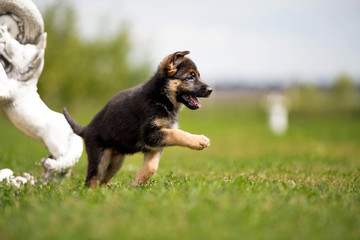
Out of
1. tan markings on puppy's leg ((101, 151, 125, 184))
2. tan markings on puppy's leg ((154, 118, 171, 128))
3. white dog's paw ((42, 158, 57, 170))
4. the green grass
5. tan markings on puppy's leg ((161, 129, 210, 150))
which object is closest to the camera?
the green grass

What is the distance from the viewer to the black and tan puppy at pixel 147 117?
4.88 metres

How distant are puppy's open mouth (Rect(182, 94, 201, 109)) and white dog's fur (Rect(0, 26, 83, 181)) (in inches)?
76.2

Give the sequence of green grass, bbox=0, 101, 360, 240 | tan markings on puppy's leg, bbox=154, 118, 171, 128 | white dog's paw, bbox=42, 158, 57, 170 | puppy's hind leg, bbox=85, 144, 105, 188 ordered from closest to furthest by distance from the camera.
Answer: green grass, bbox=0, 101, 360, 240 → tan markings on puppy's leg, bbox=154, 118, 171, 128 → puppy's hind leg, bbox=85, 144, 105, 188 → white dog's paw, bbox=42, 158, 57, 170

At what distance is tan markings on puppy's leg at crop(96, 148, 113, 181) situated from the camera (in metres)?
5.20

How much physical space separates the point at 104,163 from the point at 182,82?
60.6 inches

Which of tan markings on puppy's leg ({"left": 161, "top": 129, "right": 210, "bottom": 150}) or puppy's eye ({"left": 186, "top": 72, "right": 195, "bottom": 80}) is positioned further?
puppy's eye ({"left": 186, "top": 72, "right": 195, "bottom": 80})

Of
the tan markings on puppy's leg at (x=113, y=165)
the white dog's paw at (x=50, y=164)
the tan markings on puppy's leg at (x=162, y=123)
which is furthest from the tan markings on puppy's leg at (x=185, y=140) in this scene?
the white dog's paw at (x=50, y=164)

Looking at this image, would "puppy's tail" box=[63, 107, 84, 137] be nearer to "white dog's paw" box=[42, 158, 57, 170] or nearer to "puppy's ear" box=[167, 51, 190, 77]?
"white dog's paw" box=[42, 158, 57, 170]

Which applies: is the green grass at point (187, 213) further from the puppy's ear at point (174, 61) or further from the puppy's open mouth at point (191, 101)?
the puppy's ear at point (174, 61)

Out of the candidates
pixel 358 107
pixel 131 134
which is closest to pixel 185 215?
pixel 131 134

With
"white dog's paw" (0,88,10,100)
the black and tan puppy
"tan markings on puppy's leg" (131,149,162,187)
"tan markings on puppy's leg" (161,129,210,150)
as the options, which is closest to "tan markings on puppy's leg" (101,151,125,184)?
the black and tan puppy

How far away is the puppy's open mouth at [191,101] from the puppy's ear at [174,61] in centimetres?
35

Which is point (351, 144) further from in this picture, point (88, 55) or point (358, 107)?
point (88, 55)

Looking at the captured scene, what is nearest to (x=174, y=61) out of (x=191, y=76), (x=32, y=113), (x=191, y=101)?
(x=191, y=76)
